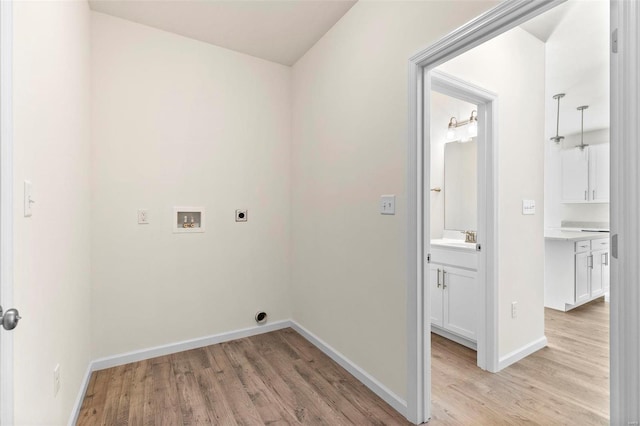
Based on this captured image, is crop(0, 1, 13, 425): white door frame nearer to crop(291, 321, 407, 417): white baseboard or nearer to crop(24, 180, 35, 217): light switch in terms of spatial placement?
crop(24, 180, 35, 217): light switch

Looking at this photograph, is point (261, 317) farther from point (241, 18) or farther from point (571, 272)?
point (571, 272)

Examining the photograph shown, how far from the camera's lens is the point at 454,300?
2.78 meters

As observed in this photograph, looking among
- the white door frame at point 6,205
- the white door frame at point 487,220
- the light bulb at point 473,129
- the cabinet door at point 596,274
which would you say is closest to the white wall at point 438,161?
the light bulb at point 473,129

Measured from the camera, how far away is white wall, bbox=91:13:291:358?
7.72 ft

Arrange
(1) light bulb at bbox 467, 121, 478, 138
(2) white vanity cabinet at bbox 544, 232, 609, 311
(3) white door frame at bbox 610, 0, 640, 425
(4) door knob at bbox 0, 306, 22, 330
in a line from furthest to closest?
(2) white vanity cabinet at bbox 544, 232, 609, 311 < (1) light bulb at bbox 467, 121, 478, 138 < (3) white door frame at bbox 610, 0, 640, 425 < (4) door knob at bbox 0, 306, 22, 330

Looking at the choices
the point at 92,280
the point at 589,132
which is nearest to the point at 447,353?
the point at 92,280

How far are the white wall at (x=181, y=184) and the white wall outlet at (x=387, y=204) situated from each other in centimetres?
139

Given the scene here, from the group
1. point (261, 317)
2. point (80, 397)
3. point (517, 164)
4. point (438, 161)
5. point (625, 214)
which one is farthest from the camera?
point (438, 161)

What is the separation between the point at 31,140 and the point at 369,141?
1712 millimetres

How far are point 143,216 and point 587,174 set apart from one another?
647 cm

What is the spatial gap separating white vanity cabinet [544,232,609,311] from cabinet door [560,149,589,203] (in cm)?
132

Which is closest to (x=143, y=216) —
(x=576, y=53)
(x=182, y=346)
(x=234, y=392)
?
(x=182, y=346)

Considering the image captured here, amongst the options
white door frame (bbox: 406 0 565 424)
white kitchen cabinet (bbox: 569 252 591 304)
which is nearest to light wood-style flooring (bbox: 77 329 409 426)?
white door frame (bbox: 406 0 565 424)

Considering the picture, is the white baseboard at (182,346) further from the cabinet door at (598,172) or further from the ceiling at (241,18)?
the cabinet door at (598,172)
